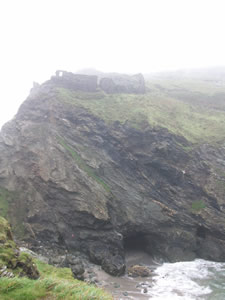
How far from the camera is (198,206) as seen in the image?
47.6 meters

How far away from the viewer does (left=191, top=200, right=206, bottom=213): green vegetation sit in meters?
47.0

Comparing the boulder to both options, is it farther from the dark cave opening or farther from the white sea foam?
the dark cave opening

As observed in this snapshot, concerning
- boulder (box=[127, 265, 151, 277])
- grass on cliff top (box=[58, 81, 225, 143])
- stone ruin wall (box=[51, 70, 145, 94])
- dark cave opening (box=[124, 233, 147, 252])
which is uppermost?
stone ruin wall (box=[51, 70, 145, 94])

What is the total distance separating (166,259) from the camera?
4475cm

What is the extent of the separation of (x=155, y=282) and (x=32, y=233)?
22.9m

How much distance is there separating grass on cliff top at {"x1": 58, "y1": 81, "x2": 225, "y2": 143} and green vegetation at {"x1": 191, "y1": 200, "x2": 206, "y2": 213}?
16480 mm

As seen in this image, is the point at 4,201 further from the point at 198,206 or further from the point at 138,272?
the point at 198,206

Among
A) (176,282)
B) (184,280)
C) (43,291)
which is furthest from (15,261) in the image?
→ (184,280)

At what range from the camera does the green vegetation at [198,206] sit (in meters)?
47.0

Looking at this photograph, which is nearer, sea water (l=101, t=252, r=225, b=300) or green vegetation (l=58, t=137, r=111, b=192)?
sea water (l=101, t=252, r=225, b=300)

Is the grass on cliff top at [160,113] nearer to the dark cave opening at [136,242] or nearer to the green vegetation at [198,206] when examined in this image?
the green vegetation at [198,206]

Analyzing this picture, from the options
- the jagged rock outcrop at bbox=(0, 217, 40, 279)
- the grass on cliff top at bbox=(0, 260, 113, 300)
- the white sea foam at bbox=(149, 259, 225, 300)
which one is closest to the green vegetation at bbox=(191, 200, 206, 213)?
the white sea foam at bbox=(149, 259, 225, 300)

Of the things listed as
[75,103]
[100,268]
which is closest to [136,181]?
[100,268]

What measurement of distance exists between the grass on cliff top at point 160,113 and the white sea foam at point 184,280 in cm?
2932
